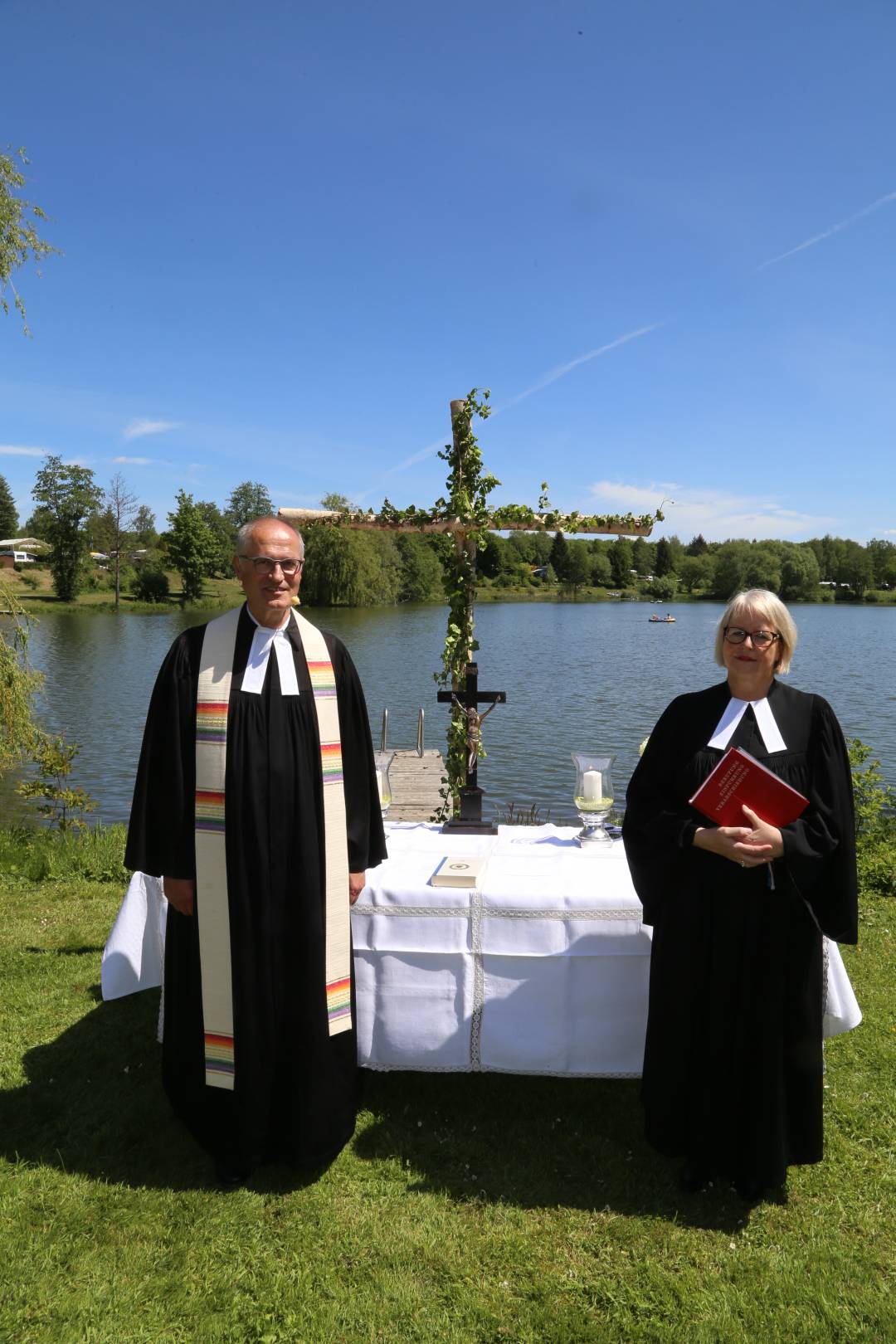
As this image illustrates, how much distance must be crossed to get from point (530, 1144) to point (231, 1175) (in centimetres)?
110

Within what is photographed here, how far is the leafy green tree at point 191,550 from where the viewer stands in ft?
212

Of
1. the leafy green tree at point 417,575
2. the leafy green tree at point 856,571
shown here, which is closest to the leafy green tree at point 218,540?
the leafy green tree at point 417,575

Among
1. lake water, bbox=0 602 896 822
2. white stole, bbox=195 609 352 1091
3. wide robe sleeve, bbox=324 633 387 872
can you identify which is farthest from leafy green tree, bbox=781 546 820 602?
white stole, bbox=195 609 352 1091

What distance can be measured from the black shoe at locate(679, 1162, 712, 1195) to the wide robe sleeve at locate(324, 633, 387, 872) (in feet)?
4.91

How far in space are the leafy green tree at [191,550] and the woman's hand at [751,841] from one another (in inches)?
2564

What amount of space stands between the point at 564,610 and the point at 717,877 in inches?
3133

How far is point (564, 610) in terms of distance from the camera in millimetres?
81688

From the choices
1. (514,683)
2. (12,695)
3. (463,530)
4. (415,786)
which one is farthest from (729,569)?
(463,530)

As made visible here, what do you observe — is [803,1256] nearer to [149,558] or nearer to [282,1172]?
[282,1172]

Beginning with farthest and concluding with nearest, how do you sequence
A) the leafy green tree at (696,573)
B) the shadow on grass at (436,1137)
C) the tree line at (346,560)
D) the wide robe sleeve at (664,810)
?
the leafy green tree at (696,573) → the tree line at (346,560) → the shadow on grass at (436,1137) → the wide robe sleeve at (664,810)

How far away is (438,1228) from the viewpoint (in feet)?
9.61

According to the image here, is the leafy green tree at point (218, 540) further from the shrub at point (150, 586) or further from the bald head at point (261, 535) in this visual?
the bald head at point (261, 535)

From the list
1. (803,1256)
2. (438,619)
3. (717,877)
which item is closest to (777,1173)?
(803,1256)

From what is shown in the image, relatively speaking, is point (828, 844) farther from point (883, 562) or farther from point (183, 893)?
point (883, 562)
